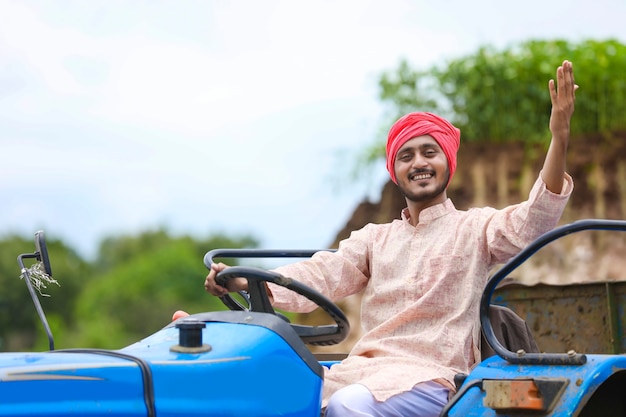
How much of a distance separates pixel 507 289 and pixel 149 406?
9.21ft

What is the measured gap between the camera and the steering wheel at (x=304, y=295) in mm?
2906

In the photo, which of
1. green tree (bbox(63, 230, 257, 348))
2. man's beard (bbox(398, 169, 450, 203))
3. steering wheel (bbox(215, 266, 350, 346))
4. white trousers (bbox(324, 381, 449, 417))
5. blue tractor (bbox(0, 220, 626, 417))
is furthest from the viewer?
green tree (bbox(63, 230, 257, 348))

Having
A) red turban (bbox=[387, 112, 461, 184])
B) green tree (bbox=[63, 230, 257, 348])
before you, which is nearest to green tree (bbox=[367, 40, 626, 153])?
red turban (bbox=[387, 112, 461, 184])

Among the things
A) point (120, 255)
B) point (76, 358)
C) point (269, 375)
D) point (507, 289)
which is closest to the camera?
point (76, 358)

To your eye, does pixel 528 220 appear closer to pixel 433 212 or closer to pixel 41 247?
pixel 433 212

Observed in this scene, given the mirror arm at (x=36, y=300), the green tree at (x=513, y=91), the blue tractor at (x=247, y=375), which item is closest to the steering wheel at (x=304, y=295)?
the blue tractor at (x=247, y=375)

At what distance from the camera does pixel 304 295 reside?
2.93 meters

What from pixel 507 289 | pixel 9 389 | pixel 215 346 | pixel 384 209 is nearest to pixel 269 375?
pixel 215 346

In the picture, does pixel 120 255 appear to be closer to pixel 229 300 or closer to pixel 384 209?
pixel 384 209

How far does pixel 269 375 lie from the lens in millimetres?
2684

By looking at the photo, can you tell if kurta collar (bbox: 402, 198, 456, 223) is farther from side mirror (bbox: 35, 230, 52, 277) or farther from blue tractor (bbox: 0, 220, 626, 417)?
side mirror (bbox: 35, 230, 52, 277)

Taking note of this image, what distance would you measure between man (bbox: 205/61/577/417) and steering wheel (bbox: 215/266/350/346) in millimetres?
153

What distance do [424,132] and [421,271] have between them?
1.76 feet

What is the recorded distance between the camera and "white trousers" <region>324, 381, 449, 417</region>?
3.02 meters
